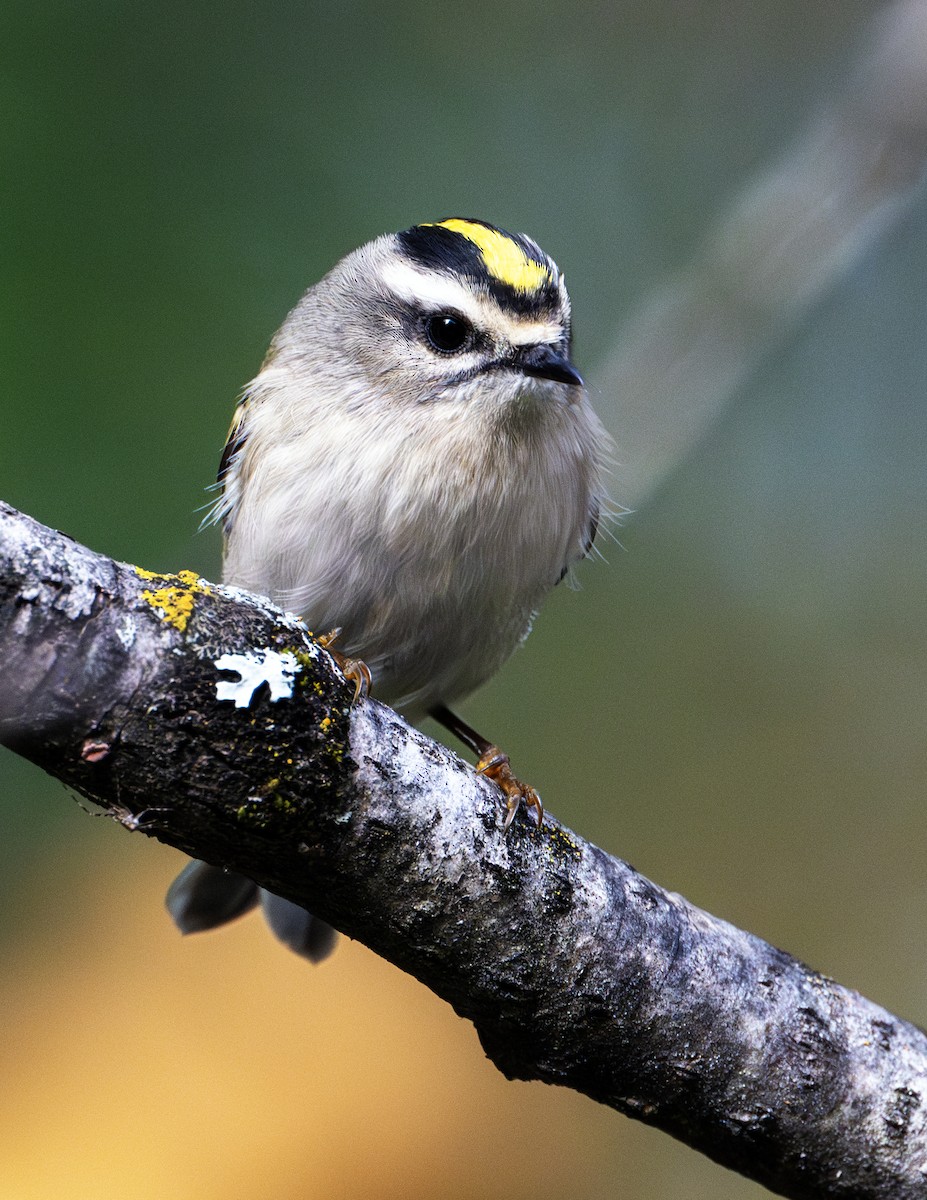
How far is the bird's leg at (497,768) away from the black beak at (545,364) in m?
0.86

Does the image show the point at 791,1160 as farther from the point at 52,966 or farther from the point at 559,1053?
the point at 52,966

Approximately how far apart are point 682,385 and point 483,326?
1.72 ft

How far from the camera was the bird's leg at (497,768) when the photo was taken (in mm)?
2123

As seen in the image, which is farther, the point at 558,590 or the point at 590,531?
the point at 558,590

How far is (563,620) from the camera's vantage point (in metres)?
5.67

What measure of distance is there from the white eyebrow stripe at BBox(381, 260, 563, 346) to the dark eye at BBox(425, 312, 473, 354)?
0.02 metres

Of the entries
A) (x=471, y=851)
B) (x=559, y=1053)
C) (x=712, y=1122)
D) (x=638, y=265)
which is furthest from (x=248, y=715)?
(x=638, y=265)

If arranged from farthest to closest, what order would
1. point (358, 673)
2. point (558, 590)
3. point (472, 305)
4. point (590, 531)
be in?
point (558, 590)
point (590, 531)
point (472, 305)
point (358, 673)

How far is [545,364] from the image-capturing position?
Answer: 2475 mm

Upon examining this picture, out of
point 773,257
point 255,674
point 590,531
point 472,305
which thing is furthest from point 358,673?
point 773,257

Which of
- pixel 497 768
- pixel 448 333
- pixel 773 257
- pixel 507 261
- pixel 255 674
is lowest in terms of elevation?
pixel 497 768

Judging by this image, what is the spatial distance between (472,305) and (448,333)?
84 mm

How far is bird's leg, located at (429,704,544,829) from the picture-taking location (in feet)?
6.97

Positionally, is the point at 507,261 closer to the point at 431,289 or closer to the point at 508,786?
the point at 431,289
